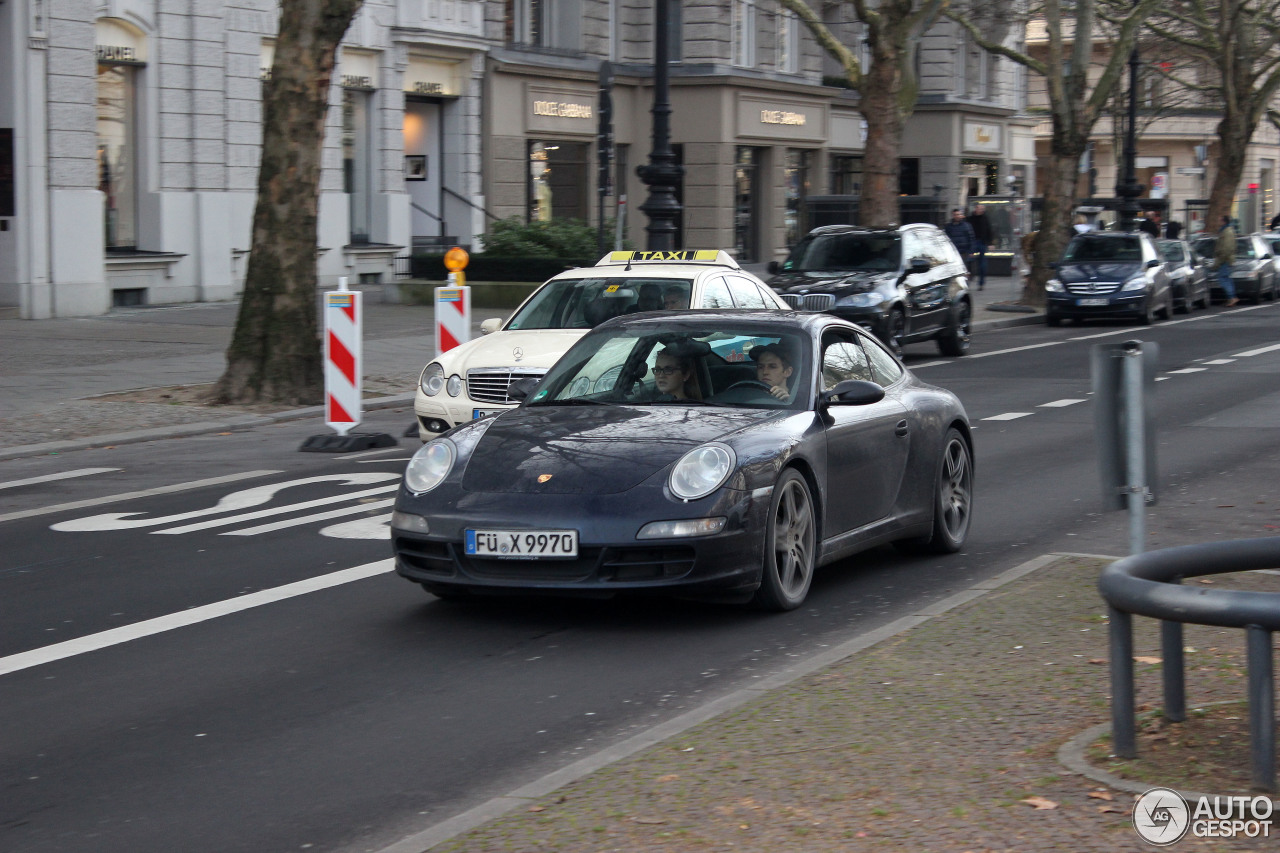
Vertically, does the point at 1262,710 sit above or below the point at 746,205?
below

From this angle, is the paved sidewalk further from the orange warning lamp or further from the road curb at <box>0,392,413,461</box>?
the orange warning lamp

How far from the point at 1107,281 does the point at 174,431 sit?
19380 millimetres

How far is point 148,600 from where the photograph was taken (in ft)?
26.2

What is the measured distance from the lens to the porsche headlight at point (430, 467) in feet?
24.8

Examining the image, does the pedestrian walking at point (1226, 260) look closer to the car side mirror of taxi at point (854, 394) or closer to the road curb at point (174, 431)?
the road curb at point (174, 431)

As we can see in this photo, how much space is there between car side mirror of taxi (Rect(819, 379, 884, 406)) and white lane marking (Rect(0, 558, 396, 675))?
2.41 m

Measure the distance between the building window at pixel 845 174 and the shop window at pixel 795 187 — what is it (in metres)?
2.63

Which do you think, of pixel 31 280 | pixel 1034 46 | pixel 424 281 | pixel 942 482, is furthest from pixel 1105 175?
pixel 942 482

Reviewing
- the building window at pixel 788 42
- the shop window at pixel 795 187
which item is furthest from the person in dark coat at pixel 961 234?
the building window at pixel 788 42

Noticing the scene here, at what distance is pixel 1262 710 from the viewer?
448 cm

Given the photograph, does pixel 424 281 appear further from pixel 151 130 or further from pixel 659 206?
pixel 659 206

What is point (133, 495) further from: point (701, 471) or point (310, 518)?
point (701, 471)

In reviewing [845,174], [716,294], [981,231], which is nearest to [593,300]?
[716,294]

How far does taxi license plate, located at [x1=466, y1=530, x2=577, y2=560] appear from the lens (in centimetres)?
707
